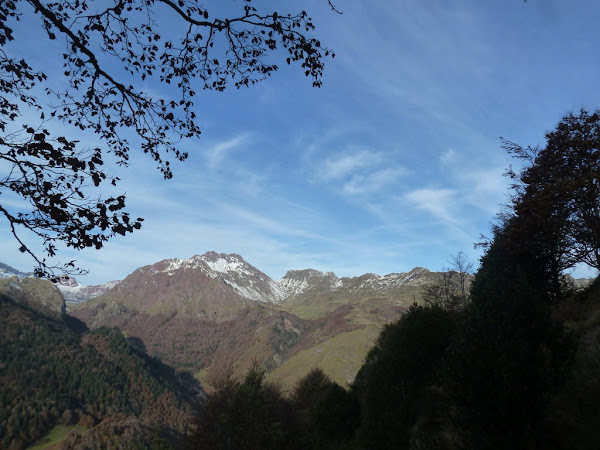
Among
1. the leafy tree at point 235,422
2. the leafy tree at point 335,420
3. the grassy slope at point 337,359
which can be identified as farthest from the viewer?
the grassy slope at point 337,359

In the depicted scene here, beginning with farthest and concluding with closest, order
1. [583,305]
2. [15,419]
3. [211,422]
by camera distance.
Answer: [15,419] < [211,422] < [583,305]

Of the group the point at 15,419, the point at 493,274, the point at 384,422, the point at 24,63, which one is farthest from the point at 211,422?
the point at 15,419

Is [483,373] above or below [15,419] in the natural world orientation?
above

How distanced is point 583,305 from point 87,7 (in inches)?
1058

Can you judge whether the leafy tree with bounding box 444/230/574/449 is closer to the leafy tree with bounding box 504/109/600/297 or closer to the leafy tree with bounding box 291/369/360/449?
the leafy tree with bounding box 504/109/600/297

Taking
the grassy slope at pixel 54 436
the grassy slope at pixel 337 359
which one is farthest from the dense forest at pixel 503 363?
the grassy slope at pixel 54 436

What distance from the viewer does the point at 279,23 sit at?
658 centimetres

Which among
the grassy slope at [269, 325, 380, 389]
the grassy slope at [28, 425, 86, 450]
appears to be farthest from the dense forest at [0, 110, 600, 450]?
the grassy slope at [28, 425, 86, 450]

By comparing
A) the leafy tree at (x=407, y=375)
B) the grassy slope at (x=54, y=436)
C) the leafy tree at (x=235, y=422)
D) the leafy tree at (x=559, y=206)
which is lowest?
the grassy slope at (x=54, y=436)

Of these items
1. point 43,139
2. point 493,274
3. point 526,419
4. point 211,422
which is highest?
point 493,274

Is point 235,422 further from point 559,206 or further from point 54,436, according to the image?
point 54,436

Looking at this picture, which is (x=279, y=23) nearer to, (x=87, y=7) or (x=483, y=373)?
(x=87, y=7)

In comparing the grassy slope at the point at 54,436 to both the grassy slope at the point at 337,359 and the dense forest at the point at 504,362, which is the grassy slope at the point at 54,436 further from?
the dense forest at the point at 504,362

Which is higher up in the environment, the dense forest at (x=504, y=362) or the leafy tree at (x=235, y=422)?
the dense forest at (x=504, y=362)
